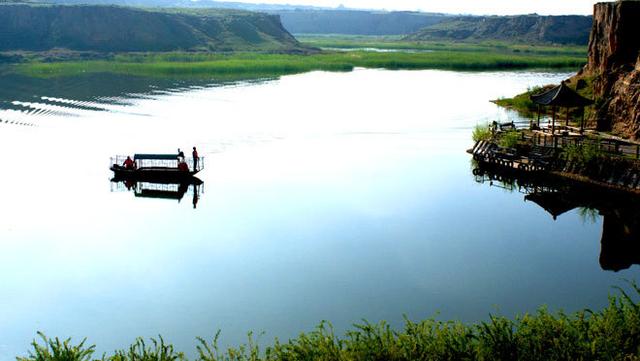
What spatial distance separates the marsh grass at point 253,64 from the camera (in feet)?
485

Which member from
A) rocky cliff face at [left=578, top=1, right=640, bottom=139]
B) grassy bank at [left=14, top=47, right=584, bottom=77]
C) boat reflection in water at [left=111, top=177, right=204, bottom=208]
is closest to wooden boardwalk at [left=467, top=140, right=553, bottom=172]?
rocky cliff face at [left=578, top=1, right=640, bottom=139]

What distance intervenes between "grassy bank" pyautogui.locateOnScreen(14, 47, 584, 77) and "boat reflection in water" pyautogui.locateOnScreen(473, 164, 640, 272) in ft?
327

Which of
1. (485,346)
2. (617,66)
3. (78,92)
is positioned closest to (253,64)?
(78,92)

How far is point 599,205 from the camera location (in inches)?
1811

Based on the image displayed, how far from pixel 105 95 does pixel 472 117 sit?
54008mm

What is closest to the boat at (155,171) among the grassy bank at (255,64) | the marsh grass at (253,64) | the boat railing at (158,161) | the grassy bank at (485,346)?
the boat railing at (158,161)

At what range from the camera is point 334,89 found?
122m

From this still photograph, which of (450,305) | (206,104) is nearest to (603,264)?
(450,305)

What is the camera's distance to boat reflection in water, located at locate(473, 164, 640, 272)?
125 feet

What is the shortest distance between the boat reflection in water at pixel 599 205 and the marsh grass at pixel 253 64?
9926 centimetres

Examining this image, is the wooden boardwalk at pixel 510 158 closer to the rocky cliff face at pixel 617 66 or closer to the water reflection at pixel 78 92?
the rocky cliff face at pixel 617 66

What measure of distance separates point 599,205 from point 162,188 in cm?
2948

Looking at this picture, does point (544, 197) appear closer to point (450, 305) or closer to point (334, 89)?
point (450, 305)

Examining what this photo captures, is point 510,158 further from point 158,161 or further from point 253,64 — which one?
point 253,64
